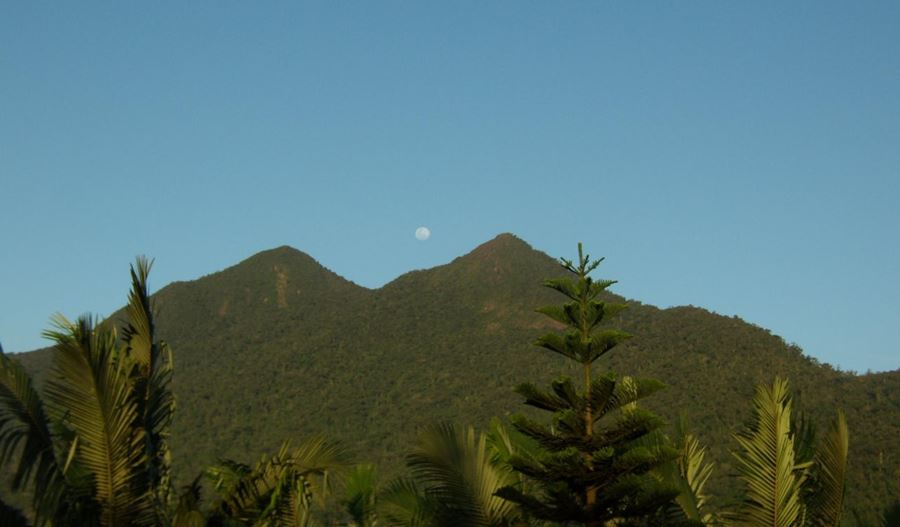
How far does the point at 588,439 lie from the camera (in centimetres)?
1076

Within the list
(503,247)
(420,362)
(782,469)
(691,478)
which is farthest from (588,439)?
(503,247)

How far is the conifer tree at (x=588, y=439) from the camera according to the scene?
34.4 feet

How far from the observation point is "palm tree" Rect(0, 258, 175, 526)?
210 inches

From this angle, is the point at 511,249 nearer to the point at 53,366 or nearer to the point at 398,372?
the point at 398,372

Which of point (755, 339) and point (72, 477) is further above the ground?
point (755, 339)

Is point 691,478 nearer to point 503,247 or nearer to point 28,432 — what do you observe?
point 28,432

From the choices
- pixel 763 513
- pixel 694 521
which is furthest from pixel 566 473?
pixel 763 513

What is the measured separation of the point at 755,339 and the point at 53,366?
2755 inches

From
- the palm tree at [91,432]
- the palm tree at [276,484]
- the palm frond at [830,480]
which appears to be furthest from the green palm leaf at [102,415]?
the palm frond at [830,480]

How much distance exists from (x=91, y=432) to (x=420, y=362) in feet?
260

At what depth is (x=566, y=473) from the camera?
10.6 metres

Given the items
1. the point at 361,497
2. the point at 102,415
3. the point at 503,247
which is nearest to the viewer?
the point at 102,415

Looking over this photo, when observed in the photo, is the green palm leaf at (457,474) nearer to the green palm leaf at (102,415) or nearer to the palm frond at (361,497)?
the palm frond at (361,497)

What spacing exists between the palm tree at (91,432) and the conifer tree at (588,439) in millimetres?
5142
